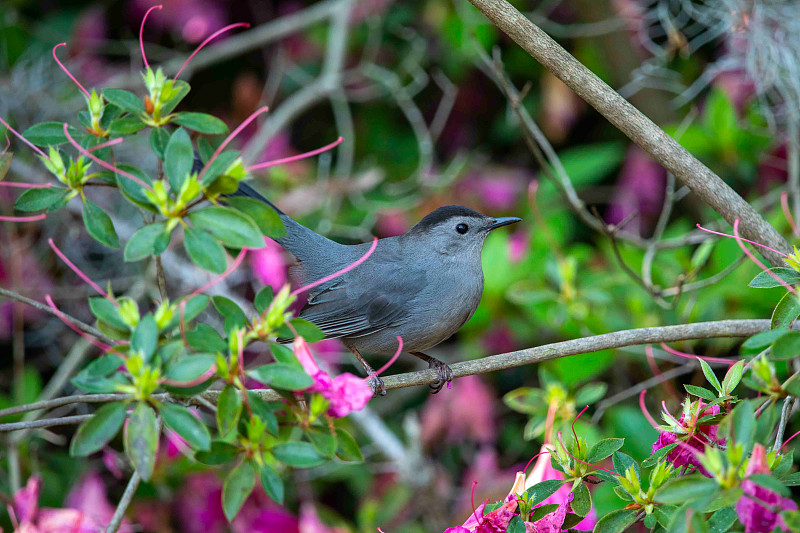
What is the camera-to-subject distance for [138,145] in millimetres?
4078

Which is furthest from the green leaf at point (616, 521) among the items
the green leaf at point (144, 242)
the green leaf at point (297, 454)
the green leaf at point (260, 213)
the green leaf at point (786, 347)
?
the green leaf at point (144, 242)

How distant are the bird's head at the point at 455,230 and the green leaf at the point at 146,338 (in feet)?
Result: 5.34

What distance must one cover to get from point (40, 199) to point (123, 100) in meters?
0.32

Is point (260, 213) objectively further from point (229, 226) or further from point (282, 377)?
point (282, 377)

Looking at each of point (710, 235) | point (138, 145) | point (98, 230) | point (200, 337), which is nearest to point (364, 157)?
point (138, 145)

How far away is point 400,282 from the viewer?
2.84 m

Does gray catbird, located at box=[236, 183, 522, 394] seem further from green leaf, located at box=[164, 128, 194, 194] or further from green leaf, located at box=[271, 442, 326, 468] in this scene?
green leaf, located at box=[271, 442, 326, 468]

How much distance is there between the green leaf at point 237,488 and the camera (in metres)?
1.44

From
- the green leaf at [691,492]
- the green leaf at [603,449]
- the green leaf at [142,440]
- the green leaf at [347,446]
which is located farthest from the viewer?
the green leaf at [603,449]

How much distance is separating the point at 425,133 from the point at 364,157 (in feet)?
1.99

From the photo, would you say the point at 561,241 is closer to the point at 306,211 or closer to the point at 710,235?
the point at 710,235

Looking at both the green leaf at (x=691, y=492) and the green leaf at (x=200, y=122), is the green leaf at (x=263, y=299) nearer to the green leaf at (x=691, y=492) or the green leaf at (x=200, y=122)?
the green leaf at (x=200, y=122)

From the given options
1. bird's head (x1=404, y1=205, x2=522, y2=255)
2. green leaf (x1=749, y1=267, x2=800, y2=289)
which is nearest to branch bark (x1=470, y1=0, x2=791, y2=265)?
green leaf (x1=749, y1=267, x2=800, y2=289)

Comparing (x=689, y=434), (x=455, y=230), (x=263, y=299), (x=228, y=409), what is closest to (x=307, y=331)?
(x=263, y=299)
